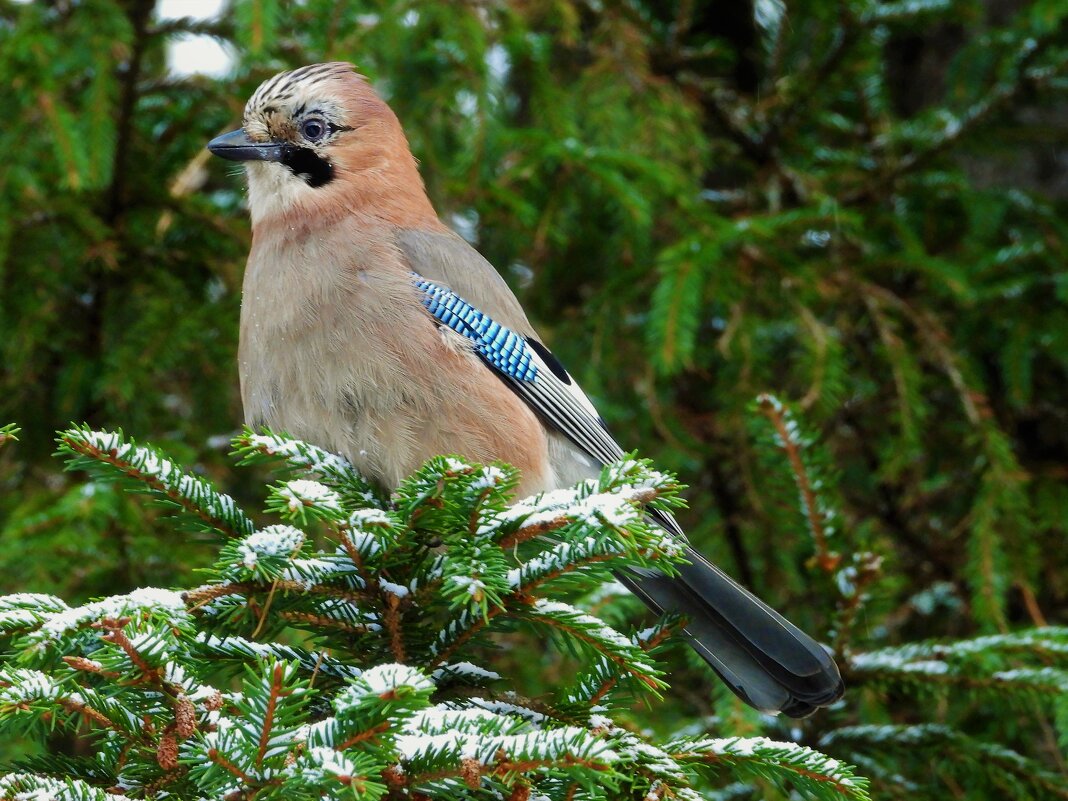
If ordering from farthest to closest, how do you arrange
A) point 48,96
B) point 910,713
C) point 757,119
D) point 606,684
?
point 757,119 < point 910,713 < point 48,96 < point 606,684

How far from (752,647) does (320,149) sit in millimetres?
1652

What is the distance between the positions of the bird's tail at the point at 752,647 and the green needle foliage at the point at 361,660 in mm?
517

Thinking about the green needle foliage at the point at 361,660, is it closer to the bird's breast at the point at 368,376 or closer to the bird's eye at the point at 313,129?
the bird's breast at the point at 368,376

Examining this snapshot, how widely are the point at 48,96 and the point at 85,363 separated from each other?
2.40 ft

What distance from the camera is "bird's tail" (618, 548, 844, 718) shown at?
2314 millimetres

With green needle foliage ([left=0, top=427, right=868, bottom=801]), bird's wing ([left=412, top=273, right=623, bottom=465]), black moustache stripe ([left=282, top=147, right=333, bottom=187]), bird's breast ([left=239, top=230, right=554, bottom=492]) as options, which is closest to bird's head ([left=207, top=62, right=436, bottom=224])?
black moustache stripe ([left=282, top=147, right=333, bottom=187])

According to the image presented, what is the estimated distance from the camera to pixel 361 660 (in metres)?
1.86

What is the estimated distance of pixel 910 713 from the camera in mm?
3490

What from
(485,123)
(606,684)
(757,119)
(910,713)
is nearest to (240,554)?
(606,684)

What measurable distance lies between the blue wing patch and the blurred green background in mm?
575

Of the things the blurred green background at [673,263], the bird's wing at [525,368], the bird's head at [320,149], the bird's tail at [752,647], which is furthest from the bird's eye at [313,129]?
the bird's tail at [752,647]

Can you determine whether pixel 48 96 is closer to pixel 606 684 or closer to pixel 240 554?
pixel 240 554

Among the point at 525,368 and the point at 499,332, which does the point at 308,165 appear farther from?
the point at 525,368

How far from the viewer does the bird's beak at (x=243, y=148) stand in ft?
9.14
